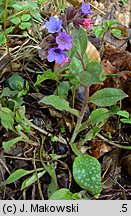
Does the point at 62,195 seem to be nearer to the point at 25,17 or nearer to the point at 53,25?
the point at 53,25

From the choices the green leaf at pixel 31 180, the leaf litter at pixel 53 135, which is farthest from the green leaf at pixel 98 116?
the green leaf at pixel 31 180

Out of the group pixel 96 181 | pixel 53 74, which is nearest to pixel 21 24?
pixel 53 74

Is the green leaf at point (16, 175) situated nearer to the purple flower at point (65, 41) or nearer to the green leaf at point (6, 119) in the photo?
the green leaf at point (6, 119)

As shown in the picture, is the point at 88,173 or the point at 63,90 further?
the point at 63,90

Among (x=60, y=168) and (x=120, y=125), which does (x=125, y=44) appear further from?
(x=60, y=168)

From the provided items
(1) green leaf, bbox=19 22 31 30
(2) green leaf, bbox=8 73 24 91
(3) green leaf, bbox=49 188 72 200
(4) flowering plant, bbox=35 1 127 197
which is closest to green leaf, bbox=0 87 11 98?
(2) green leaf, bbox=8 73 24 91

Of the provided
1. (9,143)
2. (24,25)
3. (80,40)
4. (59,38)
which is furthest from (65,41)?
(24,25)
